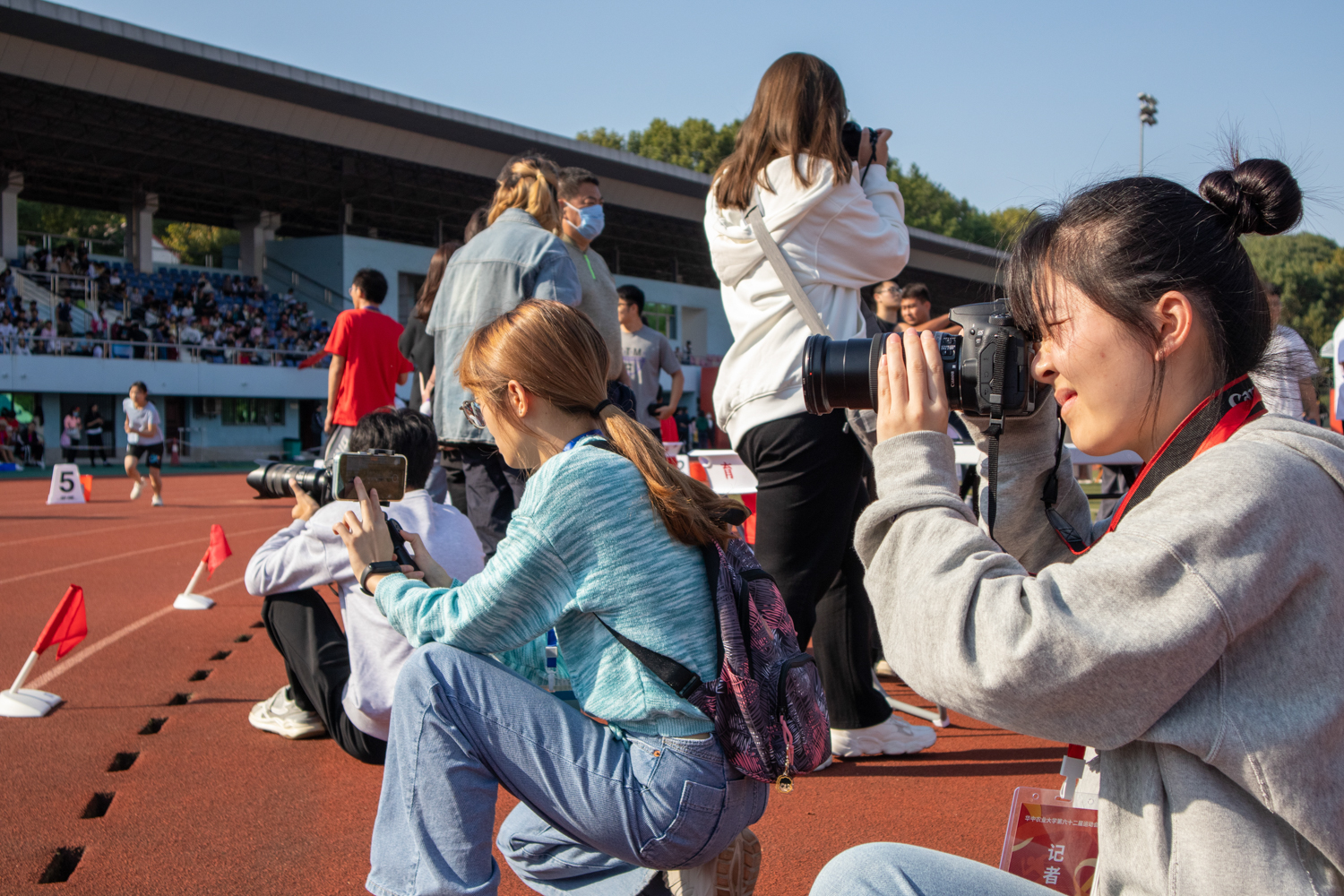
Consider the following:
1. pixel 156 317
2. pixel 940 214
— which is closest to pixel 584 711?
pixel 156 317

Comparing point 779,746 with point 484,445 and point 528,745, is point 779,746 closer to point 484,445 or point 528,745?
point 528,745

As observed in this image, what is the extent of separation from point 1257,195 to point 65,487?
50.9 ft

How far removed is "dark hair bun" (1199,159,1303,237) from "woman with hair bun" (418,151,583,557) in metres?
2.58

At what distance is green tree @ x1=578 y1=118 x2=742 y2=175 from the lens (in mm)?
62844

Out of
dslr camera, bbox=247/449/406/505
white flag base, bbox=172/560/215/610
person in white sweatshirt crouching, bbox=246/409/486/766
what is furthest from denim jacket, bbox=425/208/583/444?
white flag base, bbox=172/560/215/610

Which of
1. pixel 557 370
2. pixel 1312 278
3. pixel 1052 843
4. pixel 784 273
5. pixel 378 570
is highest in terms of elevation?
pixel 1312 278

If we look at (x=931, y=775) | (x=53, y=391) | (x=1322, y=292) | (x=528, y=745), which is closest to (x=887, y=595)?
(x=528, y=745)

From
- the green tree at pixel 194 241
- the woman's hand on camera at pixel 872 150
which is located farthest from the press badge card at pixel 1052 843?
the green tree at pixel 194 241

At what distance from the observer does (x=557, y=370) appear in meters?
2.16

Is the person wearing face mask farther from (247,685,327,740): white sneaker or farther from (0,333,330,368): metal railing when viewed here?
(0,333,330,368): metal railing

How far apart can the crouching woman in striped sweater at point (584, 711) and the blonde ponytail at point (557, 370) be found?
0.02 metres

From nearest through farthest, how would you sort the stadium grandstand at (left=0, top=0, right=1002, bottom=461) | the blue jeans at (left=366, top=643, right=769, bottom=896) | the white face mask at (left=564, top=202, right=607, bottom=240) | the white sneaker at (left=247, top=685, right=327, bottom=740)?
Answer: the blue jeans at (left=366, top=643, right=769, bottom=896), the white sneaker at (left=247, top=685, right=327, bottom=740), the white face mask at (left=564, top=202, right=607, bottom=240), the stadium grandstand at (left=0, top=0, right=1002, bottom=461)

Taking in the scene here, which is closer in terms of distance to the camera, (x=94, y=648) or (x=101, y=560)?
(x=94, y=648)

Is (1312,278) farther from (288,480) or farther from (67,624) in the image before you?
(67,624)
